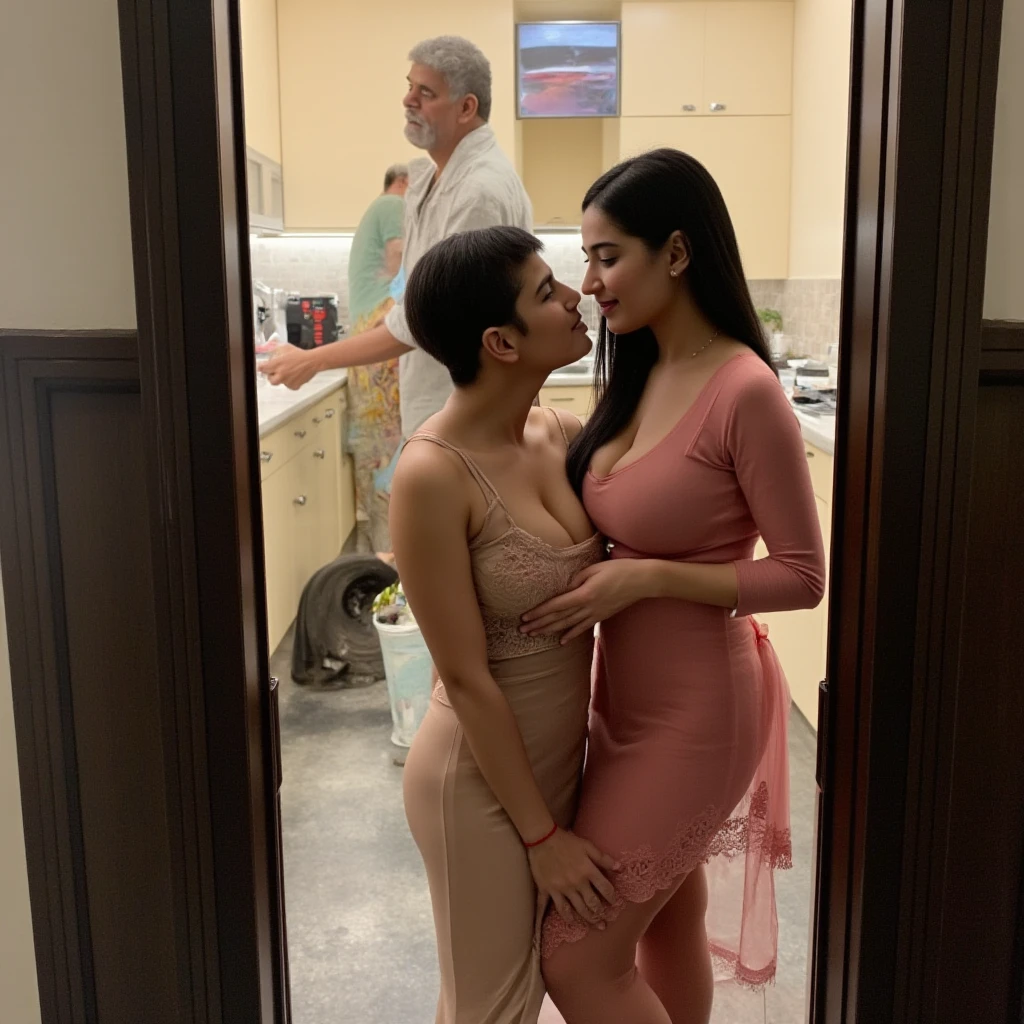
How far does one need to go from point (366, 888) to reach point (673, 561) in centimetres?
157

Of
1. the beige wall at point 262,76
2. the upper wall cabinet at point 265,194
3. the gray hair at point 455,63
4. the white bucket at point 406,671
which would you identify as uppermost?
the beige wall at point 262,76

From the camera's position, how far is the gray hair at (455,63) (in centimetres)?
242

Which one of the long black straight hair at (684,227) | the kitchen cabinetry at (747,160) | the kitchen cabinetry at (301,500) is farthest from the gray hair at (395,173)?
the long black straight hair at (684,227)

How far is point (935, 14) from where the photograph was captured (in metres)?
1.18

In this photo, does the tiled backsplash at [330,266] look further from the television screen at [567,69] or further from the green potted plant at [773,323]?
the television screen at [567,69]

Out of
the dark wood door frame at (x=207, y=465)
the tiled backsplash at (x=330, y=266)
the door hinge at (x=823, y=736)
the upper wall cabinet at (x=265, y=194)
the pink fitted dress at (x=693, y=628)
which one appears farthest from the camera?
the tiled backsplash at (x=330, y=266)

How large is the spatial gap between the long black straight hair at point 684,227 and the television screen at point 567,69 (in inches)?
154

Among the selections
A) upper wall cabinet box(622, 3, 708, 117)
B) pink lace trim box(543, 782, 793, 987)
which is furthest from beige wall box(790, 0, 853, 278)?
pink lace trim box(543, 782, 793, 987)

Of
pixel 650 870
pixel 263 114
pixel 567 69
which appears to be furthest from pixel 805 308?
pixel 650 870

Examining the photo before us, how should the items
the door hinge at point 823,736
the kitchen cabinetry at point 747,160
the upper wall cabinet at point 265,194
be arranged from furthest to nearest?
the kitchen cabinetry at point 747,160
the upper wall cabinet at point 265,194
the door hinge at point 823,736

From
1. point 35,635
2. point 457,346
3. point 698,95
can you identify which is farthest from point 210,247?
point 698,95

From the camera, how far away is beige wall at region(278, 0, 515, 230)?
16.3 ft

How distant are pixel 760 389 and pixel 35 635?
931 millimetres

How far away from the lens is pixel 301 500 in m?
4.12
